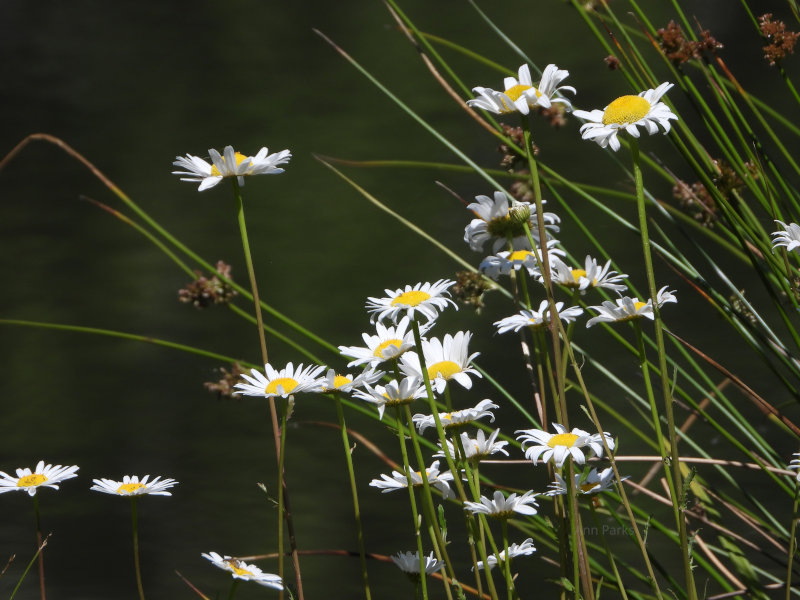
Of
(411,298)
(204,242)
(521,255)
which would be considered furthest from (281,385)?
(204,242)

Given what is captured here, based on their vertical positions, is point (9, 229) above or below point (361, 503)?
above

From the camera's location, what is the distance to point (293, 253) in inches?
113

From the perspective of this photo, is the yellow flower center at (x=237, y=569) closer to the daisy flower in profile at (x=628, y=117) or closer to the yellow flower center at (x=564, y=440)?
the yellow flower center at (x=564, y=440)

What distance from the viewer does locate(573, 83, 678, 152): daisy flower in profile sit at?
1.87 ft

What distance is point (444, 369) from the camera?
2.13 ft

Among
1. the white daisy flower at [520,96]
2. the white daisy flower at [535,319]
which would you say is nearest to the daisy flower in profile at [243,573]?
the white daisy flower at [535,319]

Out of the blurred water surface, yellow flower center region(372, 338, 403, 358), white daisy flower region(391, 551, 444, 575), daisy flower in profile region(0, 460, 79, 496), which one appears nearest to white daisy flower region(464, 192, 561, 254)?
yellow flower center region(372, 338, 403, 358)

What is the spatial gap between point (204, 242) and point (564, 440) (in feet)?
7.88

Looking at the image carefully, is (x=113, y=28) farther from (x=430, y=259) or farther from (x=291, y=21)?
(x=430, y=259)

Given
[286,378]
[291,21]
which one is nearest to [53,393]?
[286,378]

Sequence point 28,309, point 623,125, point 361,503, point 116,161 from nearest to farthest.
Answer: point 623,125, point 361,503, point 28,309, point 116,161

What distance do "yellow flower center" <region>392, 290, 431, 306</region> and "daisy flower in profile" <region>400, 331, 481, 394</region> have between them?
0.03 meters

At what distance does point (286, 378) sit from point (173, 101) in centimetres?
349

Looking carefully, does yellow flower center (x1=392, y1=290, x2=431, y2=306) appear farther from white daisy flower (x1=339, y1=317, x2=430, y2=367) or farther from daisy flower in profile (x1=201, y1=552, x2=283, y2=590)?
daisy flower in profile (x1=201, y1=552, x2=283, y2=590)
